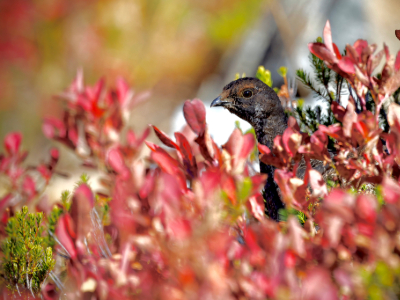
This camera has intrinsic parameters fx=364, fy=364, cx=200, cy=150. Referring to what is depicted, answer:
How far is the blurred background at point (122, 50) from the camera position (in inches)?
285

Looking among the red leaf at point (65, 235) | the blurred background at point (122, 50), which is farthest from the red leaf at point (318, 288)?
the blurred background at point (122, 50)

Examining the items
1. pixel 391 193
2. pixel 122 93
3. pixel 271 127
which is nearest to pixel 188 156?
pixel 391 193

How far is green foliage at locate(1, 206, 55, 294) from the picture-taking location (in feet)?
4.62

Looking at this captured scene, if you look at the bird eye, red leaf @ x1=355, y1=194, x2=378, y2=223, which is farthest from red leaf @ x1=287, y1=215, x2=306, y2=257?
the bird eye

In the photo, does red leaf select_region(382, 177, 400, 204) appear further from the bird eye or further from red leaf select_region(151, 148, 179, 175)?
the bird eye

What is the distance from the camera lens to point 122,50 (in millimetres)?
7684

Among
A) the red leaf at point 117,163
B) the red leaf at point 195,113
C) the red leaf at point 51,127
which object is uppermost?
the red leaf at point 51,127

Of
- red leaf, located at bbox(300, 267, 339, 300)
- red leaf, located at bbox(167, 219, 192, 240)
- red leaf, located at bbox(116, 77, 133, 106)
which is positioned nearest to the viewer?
red leaf, located at bbox(300, 267, 339, 300)

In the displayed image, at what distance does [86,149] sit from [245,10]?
628 centimetres

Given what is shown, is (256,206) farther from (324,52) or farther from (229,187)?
(324,52)

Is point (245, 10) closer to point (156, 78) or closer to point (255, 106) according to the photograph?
point (156, 78)

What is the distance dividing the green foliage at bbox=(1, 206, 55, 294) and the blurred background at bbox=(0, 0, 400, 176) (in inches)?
216

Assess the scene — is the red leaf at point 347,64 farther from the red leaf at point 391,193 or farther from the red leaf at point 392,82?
the red leaf at point 391,193

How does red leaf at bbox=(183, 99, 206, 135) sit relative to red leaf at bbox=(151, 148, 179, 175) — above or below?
above
